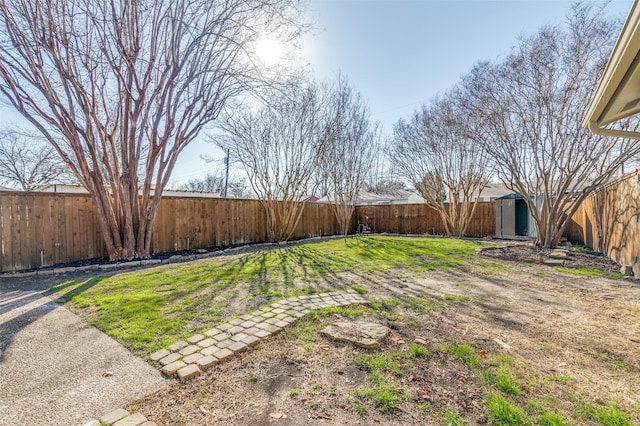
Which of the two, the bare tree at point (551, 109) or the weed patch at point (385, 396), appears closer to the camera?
the weed patch at point (385, 396)

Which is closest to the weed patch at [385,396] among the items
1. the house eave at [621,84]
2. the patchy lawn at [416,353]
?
the patchy lawn at [416,353]

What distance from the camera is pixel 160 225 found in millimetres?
7742

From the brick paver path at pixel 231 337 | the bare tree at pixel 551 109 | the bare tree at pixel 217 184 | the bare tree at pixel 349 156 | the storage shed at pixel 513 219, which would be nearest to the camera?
the brick paver path at pixel 231 337

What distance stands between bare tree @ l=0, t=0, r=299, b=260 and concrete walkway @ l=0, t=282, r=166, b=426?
3.99 meters

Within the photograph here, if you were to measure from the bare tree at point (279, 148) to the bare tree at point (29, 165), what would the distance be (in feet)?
37.1

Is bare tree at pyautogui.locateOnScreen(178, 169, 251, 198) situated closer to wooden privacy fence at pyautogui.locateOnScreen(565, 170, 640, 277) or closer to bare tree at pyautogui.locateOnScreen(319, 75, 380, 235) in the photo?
bare tree at pyautogui.locateOnScreen(319, 75, 380, 235)

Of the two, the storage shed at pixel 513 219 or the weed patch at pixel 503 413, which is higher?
the storage shed at pixel 513 219

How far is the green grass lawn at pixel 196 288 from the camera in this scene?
2.88 meters

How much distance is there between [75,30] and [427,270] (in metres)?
7.85

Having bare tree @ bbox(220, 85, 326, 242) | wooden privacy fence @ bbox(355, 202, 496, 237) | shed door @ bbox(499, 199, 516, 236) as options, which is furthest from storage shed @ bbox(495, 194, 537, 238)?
bare tree @ bbox(220, 85, 326, 242)

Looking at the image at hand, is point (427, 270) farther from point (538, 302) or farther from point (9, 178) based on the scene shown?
point (9, 178)

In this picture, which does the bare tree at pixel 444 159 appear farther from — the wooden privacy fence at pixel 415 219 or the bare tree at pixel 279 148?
the bare tree at pixel 279 148

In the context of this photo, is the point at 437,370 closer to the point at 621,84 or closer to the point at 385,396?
the point at 385,396

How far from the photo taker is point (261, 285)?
14.5 feet
